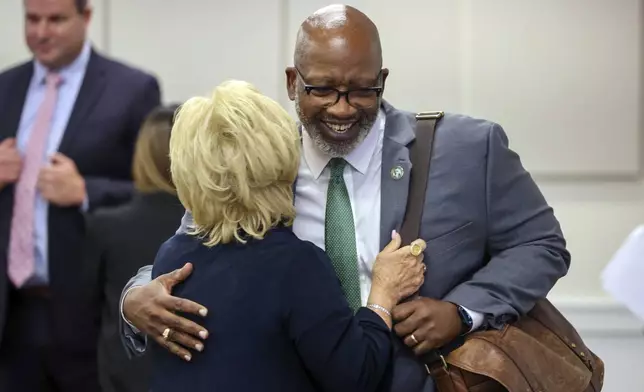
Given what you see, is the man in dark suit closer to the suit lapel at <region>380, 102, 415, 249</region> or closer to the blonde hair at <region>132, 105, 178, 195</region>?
the blonde hair at <region>132, 105, 178, 195</region>

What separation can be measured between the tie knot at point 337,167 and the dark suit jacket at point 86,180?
1326 millimetres

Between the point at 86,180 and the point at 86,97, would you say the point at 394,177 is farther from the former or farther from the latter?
the point at 86,97

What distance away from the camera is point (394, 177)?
1775mm

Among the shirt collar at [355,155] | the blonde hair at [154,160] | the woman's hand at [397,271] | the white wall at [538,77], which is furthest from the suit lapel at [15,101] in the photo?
the woman's hand at [397,271]

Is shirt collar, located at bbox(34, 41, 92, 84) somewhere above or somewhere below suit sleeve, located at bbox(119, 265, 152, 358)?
above

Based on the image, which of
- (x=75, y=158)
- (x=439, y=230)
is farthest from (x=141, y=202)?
(x=439, y=230)

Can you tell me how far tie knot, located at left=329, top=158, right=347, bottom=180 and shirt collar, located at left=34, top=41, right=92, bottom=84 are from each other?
159 cm

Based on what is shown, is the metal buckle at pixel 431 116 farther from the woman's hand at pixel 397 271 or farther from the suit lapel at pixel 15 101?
the suit lapel at pixel 15 101

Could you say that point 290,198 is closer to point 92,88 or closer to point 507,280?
point 507,280

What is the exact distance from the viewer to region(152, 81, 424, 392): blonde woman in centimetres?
153

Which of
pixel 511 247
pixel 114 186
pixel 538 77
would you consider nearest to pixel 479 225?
pixel 511 247

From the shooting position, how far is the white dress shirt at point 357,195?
1771 millimetres

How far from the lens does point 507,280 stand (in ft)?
5.70

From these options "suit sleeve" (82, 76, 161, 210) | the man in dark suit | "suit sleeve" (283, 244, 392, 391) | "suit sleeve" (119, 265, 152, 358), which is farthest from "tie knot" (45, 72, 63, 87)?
"suit sleeve" (283, 244, 392, 391)
